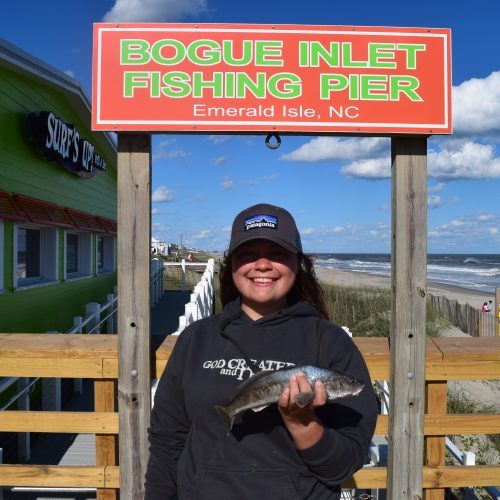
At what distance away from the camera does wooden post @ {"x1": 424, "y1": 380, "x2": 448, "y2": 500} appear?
3.05 metres

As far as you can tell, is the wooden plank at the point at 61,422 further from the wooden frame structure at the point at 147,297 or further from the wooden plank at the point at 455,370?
the wooden plank at the point at 455,370

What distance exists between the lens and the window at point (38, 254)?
329 inches

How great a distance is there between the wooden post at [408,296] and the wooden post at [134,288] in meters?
1.37

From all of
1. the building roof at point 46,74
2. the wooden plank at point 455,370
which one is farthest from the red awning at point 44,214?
the wooden plank at point 455,370

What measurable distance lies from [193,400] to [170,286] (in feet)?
82.3

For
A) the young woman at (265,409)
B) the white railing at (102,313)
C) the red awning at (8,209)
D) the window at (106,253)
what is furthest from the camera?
the window at (106,253)

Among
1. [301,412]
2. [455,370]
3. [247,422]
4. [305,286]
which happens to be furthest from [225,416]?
[455,370]

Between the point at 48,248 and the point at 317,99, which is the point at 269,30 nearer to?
the point at 317,99

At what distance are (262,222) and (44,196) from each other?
23.5ft

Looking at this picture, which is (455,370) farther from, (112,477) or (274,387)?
(112,477)

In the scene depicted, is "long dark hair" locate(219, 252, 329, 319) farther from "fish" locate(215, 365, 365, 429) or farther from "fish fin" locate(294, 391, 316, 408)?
"fish fin" locate(294, 391, 316, 408)

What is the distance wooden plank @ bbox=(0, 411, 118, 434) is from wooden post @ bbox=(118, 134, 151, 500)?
11 cm

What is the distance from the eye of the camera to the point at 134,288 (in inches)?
114

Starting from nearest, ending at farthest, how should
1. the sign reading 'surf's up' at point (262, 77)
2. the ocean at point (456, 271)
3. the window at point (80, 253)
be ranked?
the sign reading 'surf's up' at point (262, 77) → the window at point (80, 253) → the ocean at point (456, 271)
